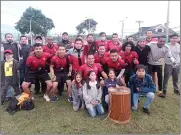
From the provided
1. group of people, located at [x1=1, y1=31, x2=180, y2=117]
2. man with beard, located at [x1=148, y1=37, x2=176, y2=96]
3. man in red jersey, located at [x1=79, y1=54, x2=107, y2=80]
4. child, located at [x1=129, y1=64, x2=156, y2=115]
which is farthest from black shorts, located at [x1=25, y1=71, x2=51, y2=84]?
man with beard, located at [x1=148, y1=37, x2=176, y2=96]

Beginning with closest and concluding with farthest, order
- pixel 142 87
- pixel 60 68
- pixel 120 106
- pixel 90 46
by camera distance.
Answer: pixel 120 106 → pixel 142 87 → pixel 60 68 → pixel 90 46

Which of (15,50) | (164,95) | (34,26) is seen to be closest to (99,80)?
(164,95)

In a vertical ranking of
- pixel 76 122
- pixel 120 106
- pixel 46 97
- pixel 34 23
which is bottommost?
pixel 76 122

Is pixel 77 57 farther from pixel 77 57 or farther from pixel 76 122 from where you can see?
pixel 76 122

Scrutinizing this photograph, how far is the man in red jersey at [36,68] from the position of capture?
18.7 feet

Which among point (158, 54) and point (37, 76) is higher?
point (158, 54)

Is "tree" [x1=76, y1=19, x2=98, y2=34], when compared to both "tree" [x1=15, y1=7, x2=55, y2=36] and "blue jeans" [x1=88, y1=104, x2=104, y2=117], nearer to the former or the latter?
"tree" [x1=15, y1=7, x2=55, y2=36]

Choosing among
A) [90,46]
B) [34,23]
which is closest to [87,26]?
[34,23]

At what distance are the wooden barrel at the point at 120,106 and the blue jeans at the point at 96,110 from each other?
0.38 metres

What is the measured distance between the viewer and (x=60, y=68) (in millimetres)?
5910

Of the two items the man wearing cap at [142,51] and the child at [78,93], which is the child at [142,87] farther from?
the child at [78,93]

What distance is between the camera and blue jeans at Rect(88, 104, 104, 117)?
4978 millimetres

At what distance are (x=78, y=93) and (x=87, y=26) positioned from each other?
38.2 m

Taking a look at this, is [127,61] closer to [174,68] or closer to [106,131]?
[174,68]
